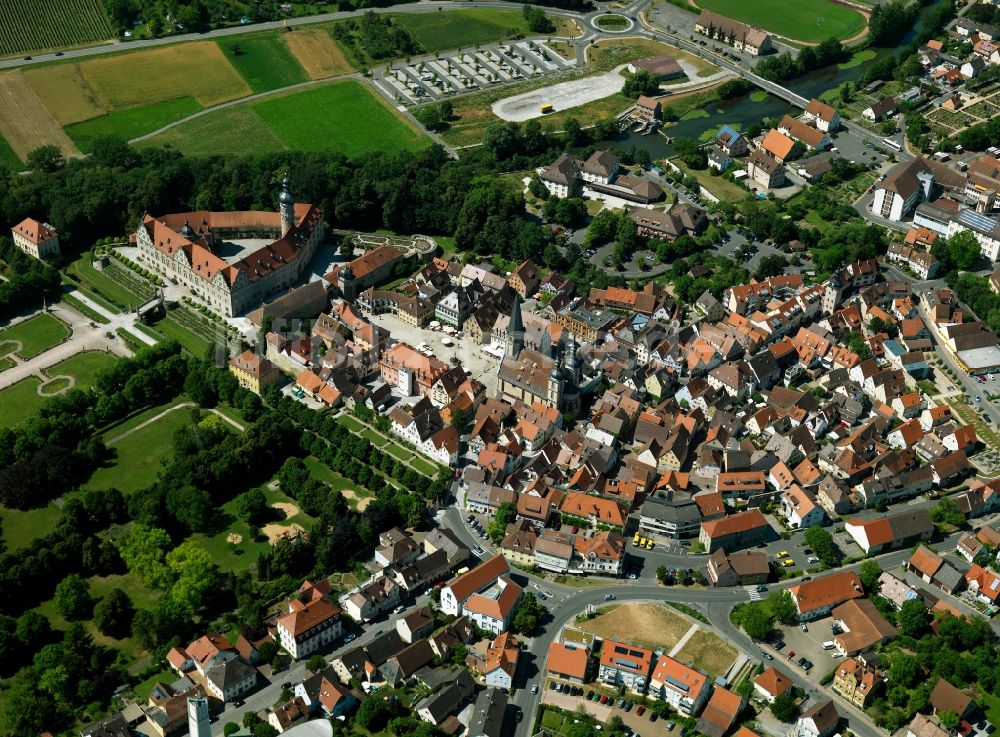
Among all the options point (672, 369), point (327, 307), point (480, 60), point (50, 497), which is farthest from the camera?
point (480, 60)

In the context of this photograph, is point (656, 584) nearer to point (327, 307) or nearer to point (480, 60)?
point (327, 307)

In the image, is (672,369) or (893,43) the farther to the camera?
(893,43)

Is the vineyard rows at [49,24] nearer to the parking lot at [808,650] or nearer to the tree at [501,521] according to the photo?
the tree at [501,521]

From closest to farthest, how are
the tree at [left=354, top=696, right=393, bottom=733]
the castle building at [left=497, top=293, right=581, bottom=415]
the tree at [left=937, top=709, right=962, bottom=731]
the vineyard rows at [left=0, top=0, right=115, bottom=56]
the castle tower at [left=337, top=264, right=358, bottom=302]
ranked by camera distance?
the tree at [left=937, top=709, right=962, bottom=731] < the tree at [left=354, top=696, right=393, bottom=733] < the castle building at [left=497, top=293, right=581, bottom=415] < the castle tower at [left=337, top=264, right=358, bottom=302] < the vineyard rows at [left=0, top=0, right=115, bottom=56]

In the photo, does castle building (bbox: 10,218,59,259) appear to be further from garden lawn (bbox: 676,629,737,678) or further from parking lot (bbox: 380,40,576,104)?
garden lawn (bbox: 676,629,737,678)

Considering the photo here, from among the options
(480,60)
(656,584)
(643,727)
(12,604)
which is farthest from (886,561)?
(480,60)

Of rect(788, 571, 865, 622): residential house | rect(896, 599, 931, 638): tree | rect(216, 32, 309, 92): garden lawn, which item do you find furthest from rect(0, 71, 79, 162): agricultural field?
rect(896, 599, 931, 638): tree
